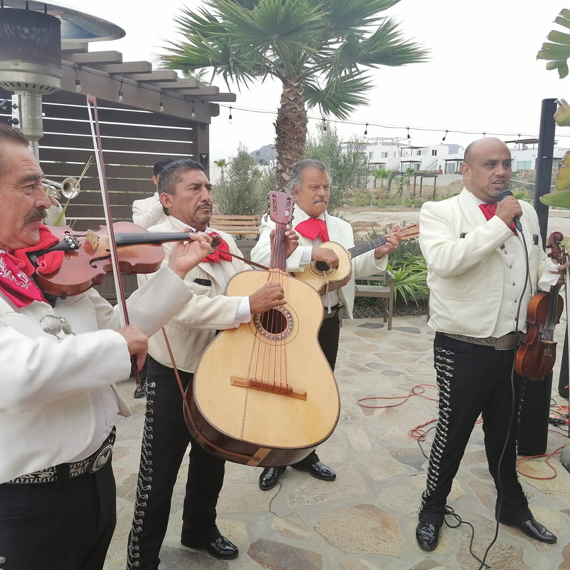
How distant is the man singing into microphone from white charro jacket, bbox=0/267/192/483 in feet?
5.75

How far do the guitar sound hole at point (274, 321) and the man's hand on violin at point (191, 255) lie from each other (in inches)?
23.7

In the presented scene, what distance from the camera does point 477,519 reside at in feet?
9.89

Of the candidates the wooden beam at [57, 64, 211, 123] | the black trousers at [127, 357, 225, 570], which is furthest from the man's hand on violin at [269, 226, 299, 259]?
the wooden beam at [57, 64, 211, 123]

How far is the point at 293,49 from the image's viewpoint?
724 centimetres

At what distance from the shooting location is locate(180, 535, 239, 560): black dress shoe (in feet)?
8.66

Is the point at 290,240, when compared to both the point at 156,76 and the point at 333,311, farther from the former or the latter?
the point at 156,76

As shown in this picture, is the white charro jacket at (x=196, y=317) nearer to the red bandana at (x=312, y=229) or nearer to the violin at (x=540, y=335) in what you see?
the red bandana at (x=312, y=229)

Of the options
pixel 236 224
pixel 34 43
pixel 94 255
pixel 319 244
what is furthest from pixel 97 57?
pixel 94 255

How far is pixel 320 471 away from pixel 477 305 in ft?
5.22

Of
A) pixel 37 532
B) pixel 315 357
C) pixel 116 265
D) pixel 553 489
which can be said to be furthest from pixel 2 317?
pixel 553 489

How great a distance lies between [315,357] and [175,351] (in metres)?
0.61

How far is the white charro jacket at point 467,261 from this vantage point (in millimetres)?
2494

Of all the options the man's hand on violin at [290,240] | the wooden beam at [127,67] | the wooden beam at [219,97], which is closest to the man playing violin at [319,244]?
the man's hand on violin at [290,240]

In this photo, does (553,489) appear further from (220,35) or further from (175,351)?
(220,35)
